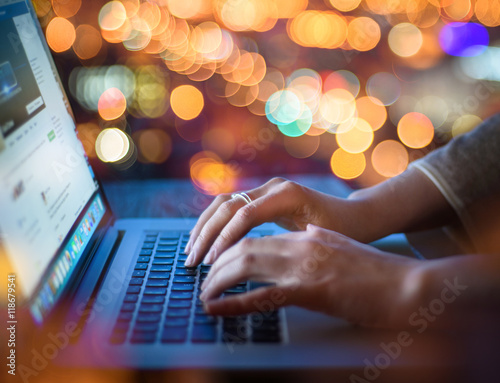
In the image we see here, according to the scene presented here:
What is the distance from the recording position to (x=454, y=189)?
2.50 ft

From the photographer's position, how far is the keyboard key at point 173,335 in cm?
49

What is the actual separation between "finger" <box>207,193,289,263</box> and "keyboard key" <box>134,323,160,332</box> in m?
0.14

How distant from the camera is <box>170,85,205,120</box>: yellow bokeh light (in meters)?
2.07

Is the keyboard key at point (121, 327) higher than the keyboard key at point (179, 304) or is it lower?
higher

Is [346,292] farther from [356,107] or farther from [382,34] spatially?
[382,34]

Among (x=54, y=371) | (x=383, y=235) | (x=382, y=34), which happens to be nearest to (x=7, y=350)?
(x=54, y=371)

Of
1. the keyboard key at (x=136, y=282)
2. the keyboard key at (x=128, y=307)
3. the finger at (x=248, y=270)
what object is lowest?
the keyboard key at (x=136, y=282)

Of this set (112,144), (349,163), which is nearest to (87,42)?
(112,144)

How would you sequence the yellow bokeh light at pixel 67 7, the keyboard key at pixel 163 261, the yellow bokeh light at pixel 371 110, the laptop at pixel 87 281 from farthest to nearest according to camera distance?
the yellow bokeh light at pixel 371 110, the yellow bokeh light at pixel 67 7, the keyboard key at pixel 163 261, the laptop at pixel 87 281

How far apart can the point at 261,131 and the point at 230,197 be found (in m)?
1.56

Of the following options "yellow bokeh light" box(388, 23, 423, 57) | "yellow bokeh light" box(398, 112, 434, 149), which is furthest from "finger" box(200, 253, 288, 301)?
"yellow bokeh light" box(388, 23, 423, 57)

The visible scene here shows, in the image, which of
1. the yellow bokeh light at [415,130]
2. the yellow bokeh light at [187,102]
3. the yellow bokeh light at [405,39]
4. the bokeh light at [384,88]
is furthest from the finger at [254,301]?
the yellow bokeh light at [405,39]

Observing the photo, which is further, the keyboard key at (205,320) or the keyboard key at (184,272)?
the keyboard key at (184,272)

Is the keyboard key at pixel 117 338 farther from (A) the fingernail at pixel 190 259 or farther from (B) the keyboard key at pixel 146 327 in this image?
(A) the fingernail at pixel 190 259
